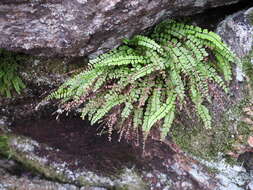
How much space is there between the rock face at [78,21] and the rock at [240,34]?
266 millimetres

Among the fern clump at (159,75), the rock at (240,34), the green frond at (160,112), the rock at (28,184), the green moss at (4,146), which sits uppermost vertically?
the rock at (240,34)

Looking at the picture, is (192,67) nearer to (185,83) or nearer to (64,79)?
(185,83)

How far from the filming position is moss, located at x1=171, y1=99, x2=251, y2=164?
14.7 feet

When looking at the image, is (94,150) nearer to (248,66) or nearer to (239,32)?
(248,66)

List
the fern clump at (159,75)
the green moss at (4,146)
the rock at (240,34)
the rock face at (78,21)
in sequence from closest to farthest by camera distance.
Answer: the rock face at (78,21) → the fern clump at (159,75) → the rock at (240,34) → the green moss at (4,146)

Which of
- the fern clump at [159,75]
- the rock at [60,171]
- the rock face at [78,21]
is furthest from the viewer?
the rock at [60,171]

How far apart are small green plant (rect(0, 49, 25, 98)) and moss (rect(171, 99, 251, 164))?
259cm

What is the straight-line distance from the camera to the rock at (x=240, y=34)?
4293 mm

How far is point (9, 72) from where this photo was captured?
4.78 m

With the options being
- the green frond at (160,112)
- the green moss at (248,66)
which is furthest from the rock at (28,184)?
the green moss at (248,66)

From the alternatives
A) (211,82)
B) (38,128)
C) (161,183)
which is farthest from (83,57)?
(161,183)

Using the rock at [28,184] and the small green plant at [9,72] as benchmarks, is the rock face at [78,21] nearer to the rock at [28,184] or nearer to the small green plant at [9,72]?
the small green plant at [9,72]

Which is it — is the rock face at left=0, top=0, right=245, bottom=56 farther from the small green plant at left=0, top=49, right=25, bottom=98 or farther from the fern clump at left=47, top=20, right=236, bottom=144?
the small green plant at left=0, top=49, right=25, bottom=98

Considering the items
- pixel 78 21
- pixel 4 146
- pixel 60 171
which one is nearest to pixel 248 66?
pixel 78 21
